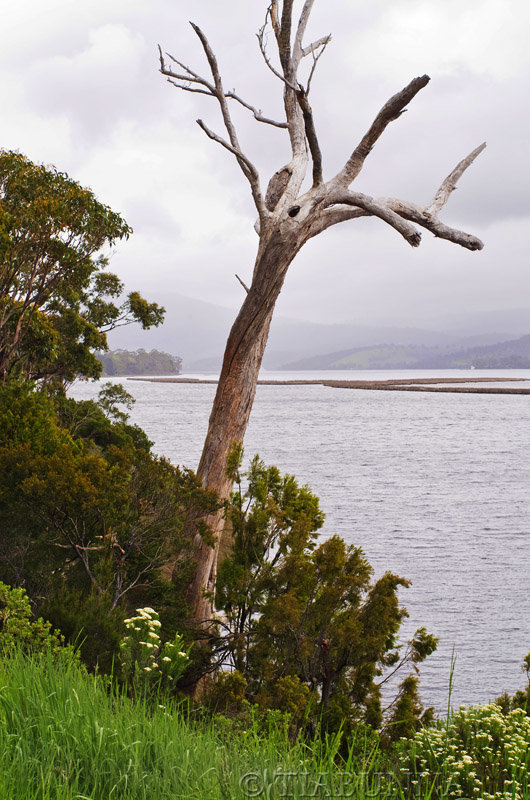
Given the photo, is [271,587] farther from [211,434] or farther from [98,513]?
[211,434]

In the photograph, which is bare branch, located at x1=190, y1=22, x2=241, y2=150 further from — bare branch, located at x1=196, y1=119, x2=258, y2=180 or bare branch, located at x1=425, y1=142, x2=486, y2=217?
bare branch, located at x1=425, y1=142, x2=486, y2=217

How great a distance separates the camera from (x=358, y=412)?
75312 mm

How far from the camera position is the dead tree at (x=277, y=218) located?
360 inches

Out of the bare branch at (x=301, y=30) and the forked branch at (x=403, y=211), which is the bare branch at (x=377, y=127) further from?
the bare branch at (x=301, y=30)

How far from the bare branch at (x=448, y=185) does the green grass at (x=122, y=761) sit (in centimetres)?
832

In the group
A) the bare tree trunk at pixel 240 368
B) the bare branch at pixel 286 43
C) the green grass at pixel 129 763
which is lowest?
the green grass at pixel 129 763

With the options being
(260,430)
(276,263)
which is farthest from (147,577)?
(260,430)

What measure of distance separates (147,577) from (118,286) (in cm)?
1745

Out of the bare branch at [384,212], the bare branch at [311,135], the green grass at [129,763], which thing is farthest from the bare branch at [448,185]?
the green grass at [129,763]

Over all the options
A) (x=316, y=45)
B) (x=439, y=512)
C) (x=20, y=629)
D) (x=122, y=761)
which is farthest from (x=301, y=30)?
(x=439, y=512)

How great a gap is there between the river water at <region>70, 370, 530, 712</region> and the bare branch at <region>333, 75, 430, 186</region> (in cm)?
729

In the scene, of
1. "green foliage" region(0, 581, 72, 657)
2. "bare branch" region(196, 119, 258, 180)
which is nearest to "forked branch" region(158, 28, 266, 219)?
"bare branch" region(196, 119, 258, 180)

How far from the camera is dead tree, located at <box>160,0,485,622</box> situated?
915 centimetres

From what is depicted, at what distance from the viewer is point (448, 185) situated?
34.2ft
